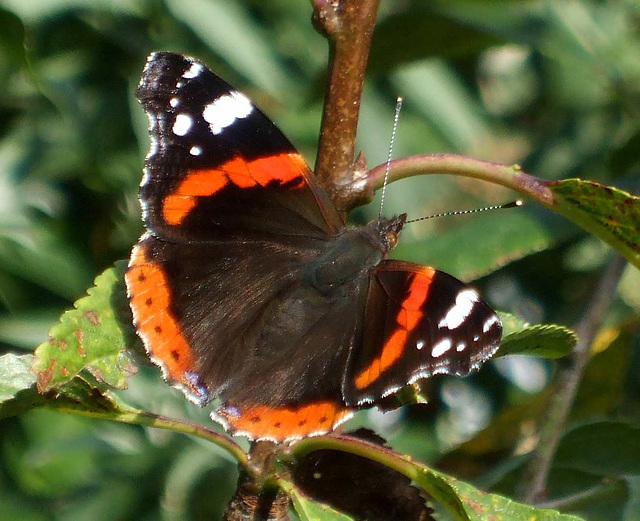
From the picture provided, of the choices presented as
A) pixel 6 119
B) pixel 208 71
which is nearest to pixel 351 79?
pixel 208 71

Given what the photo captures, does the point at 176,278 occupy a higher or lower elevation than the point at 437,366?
higher

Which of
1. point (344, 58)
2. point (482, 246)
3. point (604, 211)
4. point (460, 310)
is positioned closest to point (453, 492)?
point (460, 310)

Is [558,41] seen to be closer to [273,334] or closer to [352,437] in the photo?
[273,334]

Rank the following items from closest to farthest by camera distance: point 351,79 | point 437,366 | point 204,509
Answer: point 351,79 → point 437,366 → point 204,509

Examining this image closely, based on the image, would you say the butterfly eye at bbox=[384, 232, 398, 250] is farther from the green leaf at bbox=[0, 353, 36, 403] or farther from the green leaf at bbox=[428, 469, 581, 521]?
the green leaf at bbox=[0, 353, 36, 403]

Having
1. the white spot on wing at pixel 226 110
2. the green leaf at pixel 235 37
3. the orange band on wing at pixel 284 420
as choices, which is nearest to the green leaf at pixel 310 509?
the orange band on wing at pixel 284 420
